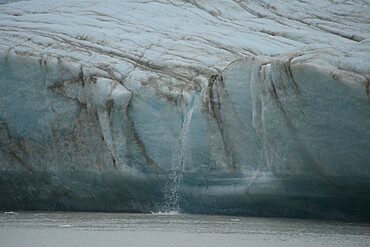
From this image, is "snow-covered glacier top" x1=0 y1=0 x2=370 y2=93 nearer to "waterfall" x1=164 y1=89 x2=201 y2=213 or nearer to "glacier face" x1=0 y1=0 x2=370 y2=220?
"glacier face" x1=0 y1=0 x2=370 y2=220

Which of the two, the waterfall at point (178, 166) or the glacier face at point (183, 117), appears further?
the waterfall at point (178, 166)

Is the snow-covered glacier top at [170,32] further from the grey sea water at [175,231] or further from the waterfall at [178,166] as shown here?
the grey sea water at [175,231]

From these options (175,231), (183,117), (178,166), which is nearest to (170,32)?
(183,117)

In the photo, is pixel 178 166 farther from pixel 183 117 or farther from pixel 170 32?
pixel 170 32

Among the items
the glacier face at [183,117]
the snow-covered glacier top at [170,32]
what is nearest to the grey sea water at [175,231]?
the glacier face at [183,117]

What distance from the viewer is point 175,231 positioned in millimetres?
6809

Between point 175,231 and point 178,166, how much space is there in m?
2.58

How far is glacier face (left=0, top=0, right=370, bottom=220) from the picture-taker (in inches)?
304

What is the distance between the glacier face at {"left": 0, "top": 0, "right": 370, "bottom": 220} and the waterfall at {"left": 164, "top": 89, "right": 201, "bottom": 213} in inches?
0.7

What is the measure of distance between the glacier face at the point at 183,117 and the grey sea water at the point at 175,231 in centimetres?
71

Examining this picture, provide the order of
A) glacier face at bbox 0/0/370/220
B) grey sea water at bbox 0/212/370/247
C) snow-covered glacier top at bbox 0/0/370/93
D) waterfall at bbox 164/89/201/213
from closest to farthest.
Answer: grey sea water at bbox 0/212/370/247, glacier face at bbox 0/0/370/220, waterfall at bbox 164/89/201/213, snow-covered glacier top at bbox 0/0/370/93

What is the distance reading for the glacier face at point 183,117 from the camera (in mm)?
7727

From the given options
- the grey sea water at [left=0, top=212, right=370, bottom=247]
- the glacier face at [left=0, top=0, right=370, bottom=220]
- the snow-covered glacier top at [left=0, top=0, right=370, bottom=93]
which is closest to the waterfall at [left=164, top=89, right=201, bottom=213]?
the glacier face at [left=0, top=0, right=370, bottom=220]

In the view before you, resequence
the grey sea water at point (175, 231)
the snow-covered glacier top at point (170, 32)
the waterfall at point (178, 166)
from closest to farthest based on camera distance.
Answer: the grey sea water at point (175, 231)
the waterfall at point (178, 166)
the snow-covered glacier top at point (170, 32)
